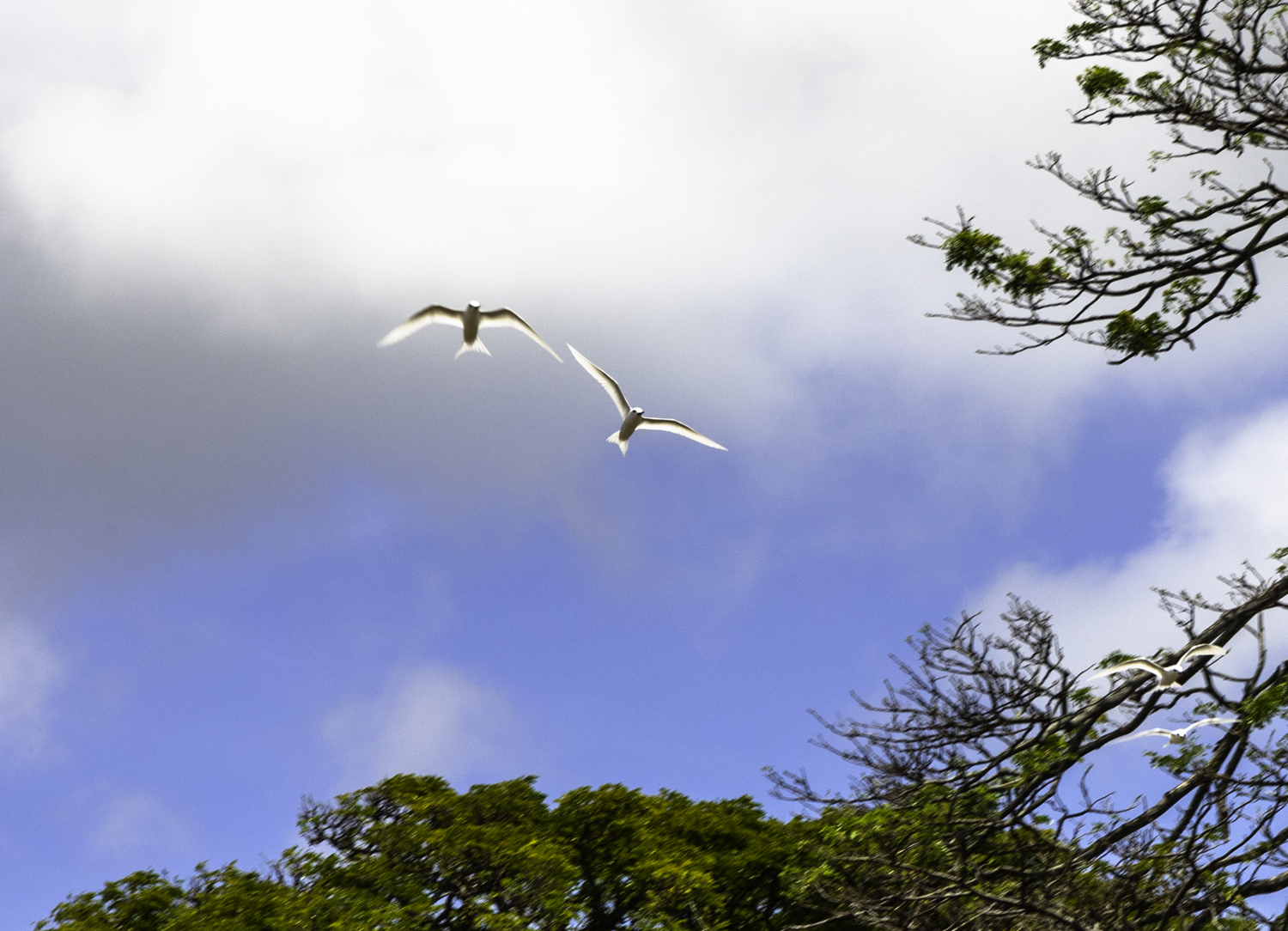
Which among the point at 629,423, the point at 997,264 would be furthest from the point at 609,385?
the point at 997,264

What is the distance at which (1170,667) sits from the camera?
12023 mm

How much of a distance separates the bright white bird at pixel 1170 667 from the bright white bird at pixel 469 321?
239 inches

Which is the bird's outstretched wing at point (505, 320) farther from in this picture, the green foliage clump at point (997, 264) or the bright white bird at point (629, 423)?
the green foliage clump at point (997, 264)

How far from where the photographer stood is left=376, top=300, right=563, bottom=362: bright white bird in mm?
8125

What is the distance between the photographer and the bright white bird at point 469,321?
812cm

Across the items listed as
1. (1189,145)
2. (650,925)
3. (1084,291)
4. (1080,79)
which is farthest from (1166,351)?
(650,925)

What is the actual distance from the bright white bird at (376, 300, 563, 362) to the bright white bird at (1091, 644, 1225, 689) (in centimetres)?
606

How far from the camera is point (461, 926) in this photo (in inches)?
614

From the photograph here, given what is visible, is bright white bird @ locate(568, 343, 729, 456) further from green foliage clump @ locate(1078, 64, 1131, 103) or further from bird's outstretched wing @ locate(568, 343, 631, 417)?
green foliage clump @ locate(1078, 64, 1131, 103)

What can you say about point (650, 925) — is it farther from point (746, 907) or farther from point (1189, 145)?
point (1189, 145)

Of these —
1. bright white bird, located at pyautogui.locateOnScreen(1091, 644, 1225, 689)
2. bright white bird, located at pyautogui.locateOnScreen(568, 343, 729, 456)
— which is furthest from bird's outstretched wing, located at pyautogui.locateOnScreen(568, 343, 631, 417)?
bright white bird, located at pyautogui.locateOnScreen(1091, 644, 1225, 689)

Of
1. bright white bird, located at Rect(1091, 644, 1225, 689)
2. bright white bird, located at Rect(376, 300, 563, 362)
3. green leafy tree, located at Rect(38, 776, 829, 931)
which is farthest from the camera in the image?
green leafy tree, located at Rect(38, 776, 829, 931)

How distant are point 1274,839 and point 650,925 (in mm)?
7798

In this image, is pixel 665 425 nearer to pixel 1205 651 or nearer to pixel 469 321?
pixel 469 321
